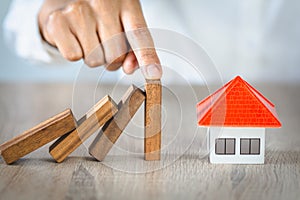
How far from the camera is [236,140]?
115cm

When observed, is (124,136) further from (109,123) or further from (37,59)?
(37,59)

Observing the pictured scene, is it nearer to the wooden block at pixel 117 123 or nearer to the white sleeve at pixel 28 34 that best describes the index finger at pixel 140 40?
the wooden block at pixel 117 123

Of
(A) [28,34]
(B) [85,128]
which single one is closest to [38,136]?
(B) [85,128]

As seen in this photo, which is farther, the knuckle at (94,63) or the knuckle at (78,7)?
the knuckle at (78,7)

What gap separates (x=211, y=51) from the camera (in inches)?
79.0

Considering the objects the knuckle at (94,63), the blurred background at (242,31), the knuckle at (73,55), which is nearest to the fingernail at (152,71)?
the knuckle at (94,63)

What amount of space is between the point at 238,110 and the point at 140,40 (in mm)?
246

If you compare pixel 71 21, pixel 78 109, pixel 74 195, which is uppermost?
pixel 71 21

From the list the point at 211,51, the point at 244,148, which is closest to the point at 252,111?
the point at 244,148

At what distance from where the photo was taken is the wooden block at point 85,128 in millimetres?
1140

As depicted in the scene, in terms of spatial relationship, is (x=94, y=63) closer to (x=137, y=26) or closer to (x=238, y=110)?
(x=137, y=26)

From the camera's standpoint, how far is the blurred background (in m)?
1.95

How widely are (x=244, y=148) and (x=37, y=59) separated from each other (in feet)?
2.43

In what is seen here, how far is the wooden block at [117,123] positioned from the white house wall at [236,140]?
14 centimetres
